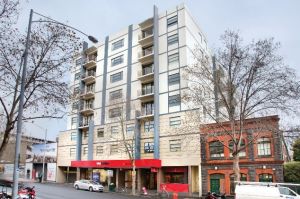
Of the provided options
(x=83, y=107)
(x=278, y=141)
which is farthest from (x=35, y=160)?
(x=278, y=141)

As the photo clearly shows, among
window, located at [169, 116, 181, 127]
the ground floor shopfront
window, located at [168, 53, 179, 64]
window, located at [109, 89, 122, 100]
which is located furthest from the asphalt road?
window, located at [168, 53, 179, 64]

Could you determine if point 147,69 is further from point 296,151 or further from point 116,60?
point 296,151

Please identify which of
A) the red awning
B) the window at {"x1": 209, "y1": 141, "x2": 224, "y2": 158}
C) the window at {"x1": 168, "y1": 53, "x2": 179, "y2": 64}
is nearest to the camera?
the window at {"x1": 209, "y1": 141, "x2": 224, "y2": 158}

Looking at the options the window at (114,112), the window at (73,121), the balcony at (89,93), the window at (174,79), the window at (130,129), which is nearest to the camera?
the window at (174,79)

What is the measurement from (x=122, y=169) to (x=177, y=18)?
23342 millimetres

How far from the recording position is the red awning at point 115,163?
128ft

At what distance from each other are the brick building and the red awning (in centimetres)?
660

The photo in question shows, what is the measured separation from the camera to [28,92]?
14.9 metres

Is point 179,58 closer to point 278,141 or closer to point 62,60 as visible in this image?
point 278,141

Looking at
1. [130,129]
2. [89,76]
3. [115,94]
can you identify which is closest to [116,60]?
[115,94]

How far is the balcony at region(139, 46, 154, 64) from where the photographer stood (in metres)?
44.8

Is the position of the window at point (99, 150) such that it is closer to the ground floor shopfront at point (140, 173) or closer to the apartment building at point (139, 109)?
the apartment building at point (139, 109)

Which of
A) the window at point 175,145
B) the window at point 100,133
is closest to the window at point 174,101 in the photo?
the window at point 175,145

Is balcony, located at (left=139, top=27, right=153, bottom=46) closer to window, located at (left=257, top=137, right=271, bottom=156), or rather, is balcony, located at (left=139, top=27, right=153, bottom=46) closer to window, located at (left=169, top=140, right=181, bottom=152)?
window, located at (left=169, top=140, right=181, bottom=152)
